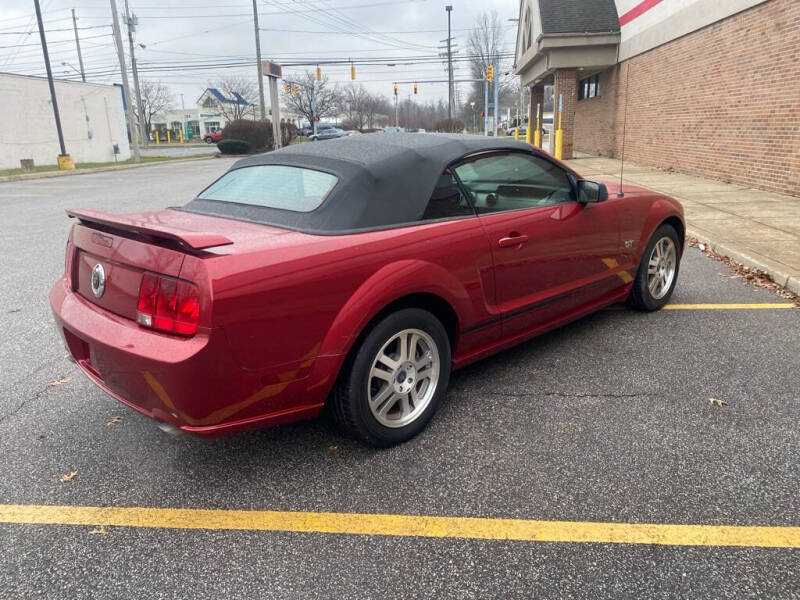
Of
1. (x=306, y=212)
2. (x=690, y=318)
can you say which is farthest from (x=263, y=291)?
(x=690, y=318)

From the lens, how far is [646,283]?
4777mm

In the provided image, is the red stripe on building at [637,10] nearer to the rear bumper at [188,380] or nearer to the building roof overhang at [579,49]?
the building roof overhang at [579,49]

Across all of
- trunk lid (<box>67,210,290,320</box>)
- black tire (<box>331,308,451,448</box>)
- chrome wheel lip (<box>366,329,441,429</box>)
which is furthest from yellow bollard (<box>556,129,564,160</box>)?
trunk lid (<box>67,210,290,320</box>)

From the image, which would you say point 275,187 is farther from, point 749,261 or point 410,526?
point 749,261

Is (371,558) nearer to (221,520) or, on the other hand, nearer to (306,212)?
(221,520)

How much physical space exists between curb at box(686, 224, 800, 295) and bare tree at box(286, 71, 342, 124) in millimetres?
65591

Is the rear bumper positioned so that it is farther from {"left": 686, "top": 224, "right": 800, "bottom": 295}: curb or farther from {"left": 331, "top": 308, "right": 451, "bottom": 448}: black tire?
{"left": 686, "top": 224, "right": 800, "bottom": 295}: curb

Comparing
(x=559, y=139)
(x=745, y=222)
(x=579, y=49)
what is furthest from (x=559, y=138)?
(x=745, y=222)

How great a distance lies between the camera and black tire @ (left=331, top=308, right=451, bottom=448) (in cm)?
274

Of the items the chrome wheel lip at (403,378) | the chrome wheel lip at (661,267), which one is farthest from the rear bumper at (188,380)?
the chrome wheel lip at (661,267)

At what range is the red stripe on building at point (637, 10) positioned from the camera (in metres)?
17.4

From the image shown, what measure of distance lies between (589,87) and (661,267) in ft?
76.5

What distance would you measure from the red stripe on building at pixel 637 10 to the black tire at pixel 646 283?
49.1ft

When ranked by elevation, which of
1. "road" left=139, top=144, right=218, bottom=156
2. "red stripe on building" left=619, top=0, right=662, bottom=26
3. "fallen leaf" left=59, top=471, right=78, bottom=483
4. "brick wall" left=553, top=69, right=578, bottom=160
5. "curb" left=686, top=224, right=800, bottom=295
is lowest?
"fallen leaf" left=59, top=471, right=78, bottom=483
